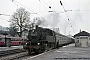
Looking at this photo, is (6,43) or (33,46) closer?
(33,46)

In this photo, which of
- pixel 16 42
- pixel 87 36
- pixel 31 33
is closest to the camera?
pixel 31 33

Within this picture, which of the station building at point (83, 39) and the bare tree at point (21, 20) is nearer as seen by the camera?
the station building at point (83, 39)

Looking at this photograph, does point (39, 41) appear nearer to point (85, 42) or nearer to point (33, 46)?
point (33, 46)

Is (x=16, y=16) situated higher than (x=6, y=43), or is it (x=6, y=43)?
(x=16, y=16)

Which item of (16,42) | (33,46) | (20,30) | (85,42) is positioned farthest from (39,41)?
(20,30)

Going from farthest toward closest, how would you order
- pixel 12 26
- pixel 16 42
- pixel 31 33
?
pixel 12 26
pixel 16 42
pixel 31 33

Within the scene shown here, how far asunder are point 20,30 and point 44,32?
4202 centimetres

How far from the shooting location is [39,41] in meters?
22.1

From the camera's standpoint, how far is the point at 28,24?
6681cm

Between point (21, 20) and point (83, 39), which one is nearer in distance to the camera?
point (83, 39)

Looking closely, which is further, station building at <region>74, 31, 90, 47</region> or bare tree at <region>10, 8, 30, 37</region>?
bare tree at <region>10, 8, 30, 37</region>

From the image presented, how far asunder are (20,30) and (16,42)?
40.7ft

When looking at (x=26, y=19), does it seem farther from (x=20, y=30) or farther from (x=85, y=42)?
(x=85, y=42)

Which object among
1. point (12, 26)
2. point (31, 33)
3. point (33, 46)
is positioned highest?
point (12, 26)
